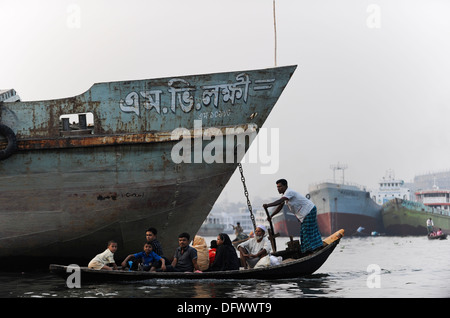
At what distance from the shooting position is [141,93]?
12.2 metres

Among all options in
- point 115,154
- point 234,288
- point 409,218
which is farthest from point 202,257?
point 409,218

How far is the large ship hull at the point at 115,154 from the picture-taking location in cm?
1202

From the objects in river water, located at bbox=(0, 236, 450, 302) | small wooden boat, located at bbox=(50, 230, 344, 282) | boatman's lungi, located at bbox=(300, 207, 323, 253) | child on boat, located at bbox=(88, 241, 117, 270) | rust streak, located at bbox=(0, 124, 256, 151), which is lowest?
river water, located at bbox=(0, 236, 450, 302)

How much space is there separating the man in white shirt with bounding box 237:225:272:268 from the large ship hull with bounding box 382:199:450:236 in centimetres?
4892

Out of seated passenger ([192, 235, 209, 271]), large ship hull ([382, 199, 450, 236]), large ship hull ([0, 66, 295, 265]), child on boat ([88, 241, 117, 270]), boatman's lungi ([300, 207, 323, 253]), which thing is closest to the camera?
child on boat ([88, 241, 117, 270])

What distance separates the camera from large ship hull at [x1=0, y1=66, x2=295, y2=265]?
39.4 feet

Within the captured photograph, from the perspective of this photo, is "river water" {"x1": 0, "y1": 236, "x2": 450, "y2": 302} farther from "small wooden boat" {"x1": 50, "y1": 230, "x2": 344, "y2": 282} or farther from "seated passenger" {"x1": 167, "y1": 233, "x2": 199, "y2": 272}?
"seated passenger" {"x1": 167, "y1": 233, "x2": 199, "y2": 272}

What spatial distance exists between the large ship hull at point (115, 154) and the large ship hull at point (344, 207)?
1736 inches

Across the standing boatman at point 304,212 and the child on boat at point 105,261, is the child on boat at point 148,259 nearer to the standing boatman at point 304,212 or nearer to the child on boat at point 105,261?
the child on boat at point 105,261

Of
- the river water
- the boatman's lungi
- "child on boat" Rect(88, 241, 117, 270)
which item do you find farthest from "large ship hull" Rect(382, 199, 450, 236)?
"child on boat" Rect(88, 241, 117, 270)

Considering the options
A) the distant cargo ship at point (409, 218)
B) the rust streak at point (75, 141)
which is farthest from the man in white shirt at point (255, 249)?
the distant cargo ship at point (409, 218)
